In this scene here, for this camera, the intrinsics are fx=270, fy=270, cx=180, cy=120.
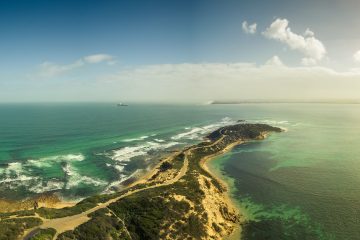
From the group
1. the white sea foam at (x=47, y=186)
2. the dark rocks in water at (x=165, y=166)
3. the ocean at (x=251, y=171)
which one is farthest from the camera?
the dark rocks in water at (x=165, y=166)

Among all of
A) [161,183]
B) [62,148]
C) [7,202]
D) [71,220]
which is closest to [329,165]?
[161,183]

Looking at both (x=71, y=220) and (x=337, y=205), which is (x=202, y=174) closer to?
(x=337, y=205)

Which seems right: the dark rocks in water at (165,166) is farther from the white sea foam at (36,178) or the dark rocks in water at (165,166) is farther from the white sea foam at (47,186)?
the white sea foam at (47,186)

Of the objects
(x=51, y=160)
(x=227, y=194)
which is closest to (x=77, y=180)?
(x=51, y=160)

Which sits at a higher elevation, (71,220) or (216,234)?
(71,220)

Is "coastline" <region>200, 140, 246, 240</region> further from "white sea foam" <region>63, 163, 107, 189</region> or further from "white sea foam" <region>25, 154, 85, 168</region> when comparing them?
"white sea foam" <region>25, 154, 85, 168</region>

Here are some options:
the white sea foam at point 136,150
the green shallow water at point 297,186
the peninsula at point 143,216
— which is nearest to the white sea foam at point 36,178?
the white sea foam at point 136,150

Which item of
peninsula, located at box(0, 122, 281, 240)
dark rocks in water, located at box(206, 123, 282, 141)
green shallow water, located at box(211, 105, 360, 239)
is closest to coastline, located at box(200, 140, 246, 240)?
peninsula, located at box(0, 122, 281, 240)

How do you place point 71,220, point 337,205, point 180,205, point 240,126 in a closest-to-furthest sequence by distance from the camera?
point 71,220, point 180,205, point 337,205, point 240,126
